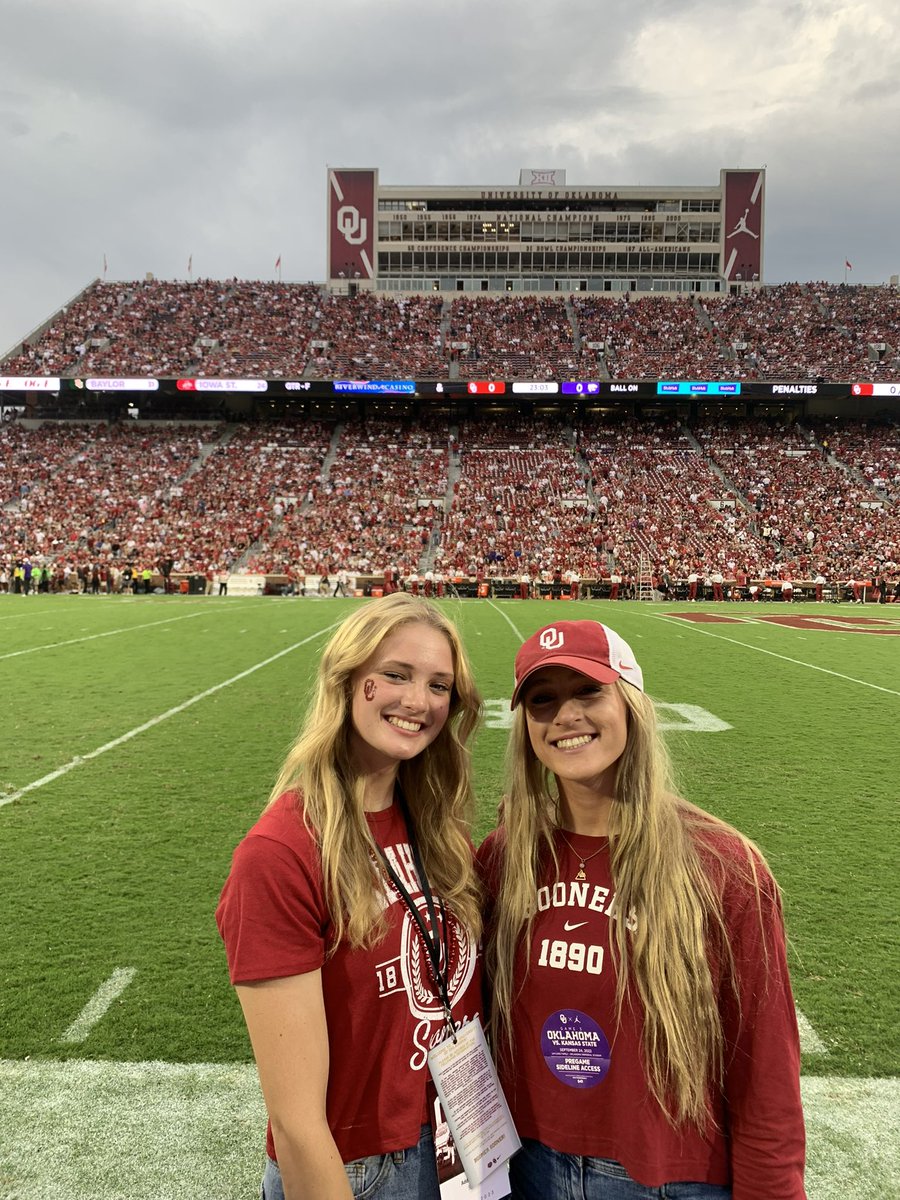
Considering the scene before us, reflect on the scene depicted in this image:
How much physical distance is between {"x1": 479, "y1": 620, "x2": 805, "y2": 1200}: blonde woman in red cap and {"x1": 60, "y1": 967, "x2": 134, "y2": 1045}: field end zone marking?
2.16m

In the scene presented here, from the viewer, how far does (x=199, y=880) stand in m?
4.58

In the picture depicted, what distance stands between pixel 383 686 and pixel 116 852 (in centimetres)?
409

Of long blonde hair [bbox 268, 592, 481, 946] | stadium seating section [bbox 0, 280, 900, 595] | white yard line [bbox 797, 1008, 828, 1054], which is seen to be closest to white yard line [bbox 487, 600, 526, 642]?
stadium seating section [bbox 0, 280, 900, 595]

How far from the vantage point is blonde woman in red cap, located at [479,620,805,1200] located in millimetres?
1532

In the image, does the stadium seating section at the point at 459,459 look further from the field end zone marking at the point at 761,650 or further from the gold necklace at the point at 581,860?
the gold necklace at the point at 581,860

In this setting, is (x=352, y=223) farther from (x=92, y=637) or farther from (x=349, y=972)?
(x=349, y=972)

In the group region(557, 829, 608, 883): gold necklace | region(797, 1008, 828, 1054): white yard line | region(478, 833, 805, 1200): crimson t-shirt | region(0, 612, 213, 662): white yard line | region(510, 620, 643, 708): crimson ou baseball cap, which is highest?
region(510, 620, 643, 708): crimson ou baseball cap

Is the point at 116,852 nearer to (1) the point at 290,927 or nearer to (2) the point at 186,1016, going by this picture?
(2) the point at 186,1016

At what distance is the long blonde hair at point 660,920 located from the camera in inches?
61.6

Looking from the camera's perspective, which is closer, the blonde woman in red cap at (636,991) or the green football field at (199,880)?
the blonde woman in red cap at (636,991)

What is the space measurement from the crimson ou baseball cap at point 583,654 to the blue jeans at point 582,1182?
0.93 metres

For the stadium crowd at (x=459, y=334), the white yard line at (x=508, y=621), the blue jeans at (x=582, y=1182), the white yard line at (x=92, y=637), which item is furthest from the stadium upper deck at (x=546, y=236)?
the blue jeans at (x=582, y=1182)

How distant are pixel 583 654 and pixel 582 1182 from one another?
1060 millimetres

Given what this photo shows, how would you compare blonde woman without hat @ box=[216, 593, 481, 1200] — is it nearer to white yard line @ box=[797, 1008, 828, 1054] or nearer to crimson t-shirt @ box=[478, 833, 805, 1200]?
crimson t-shirt @ box=[478, 833, 805, 1200]
